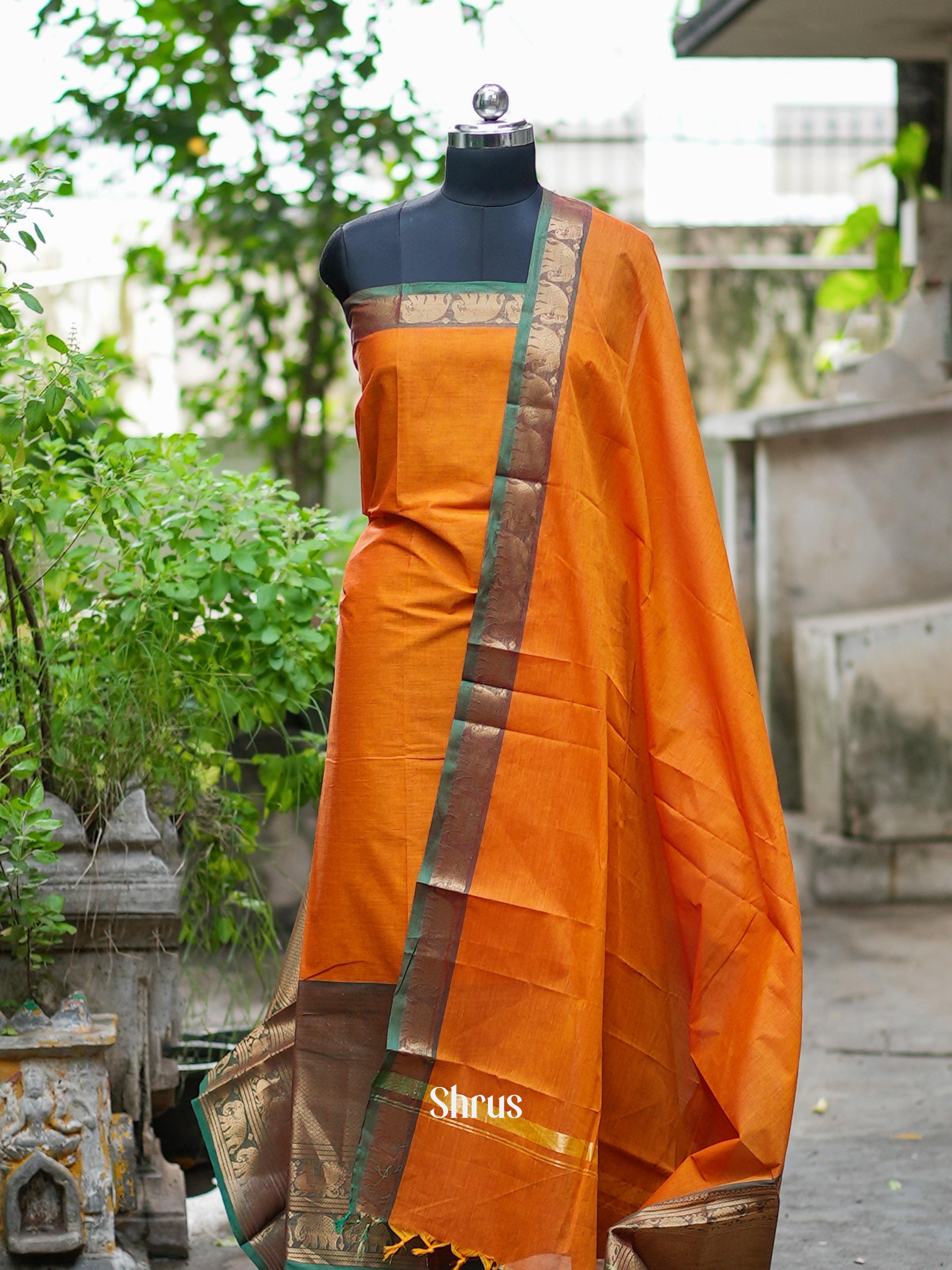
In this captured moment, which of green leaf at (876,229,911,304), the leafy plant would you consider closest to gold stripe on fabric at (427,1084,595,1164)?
the leafy plant

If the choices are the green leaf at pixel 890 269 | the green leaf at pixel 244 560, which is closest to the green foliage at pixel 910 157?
the green leaf at pixel 890 269

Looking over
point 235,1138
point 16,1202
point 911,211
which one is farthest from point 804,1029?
point 911,211

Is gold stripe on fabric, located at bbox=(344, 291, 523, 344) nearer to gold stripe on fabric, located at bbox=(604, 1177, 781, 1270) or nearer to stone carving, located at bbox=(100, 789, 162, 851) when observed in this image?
stone carving, located at bbox=(100, 789, 162, 851)

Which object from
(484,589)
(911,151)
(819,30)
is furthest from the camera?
(911,151)

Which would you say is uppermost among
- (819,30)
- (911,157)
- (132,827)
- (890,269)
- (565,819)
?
(819,30)

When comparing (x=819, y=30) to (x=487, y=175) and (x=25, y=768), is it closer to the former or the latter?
(x=487, y=175)

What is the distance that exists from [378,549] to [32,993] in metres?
0.94

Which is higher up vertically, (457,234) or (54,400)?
(457,234)

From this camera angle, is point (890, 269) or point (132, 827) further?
point (890, 269)

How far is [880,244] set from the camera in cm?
652

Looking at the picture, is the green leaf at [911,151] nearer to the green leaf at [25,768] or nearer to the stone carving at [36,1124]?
the green leaf at [25,768]

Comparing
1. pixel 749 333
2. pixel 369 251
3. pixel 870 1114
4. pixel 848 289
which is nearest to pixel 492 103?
pixel 369 251

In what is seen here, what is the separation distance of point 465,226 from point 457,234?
2 centimetres

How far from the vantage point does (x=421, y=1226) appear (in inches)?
74.6
